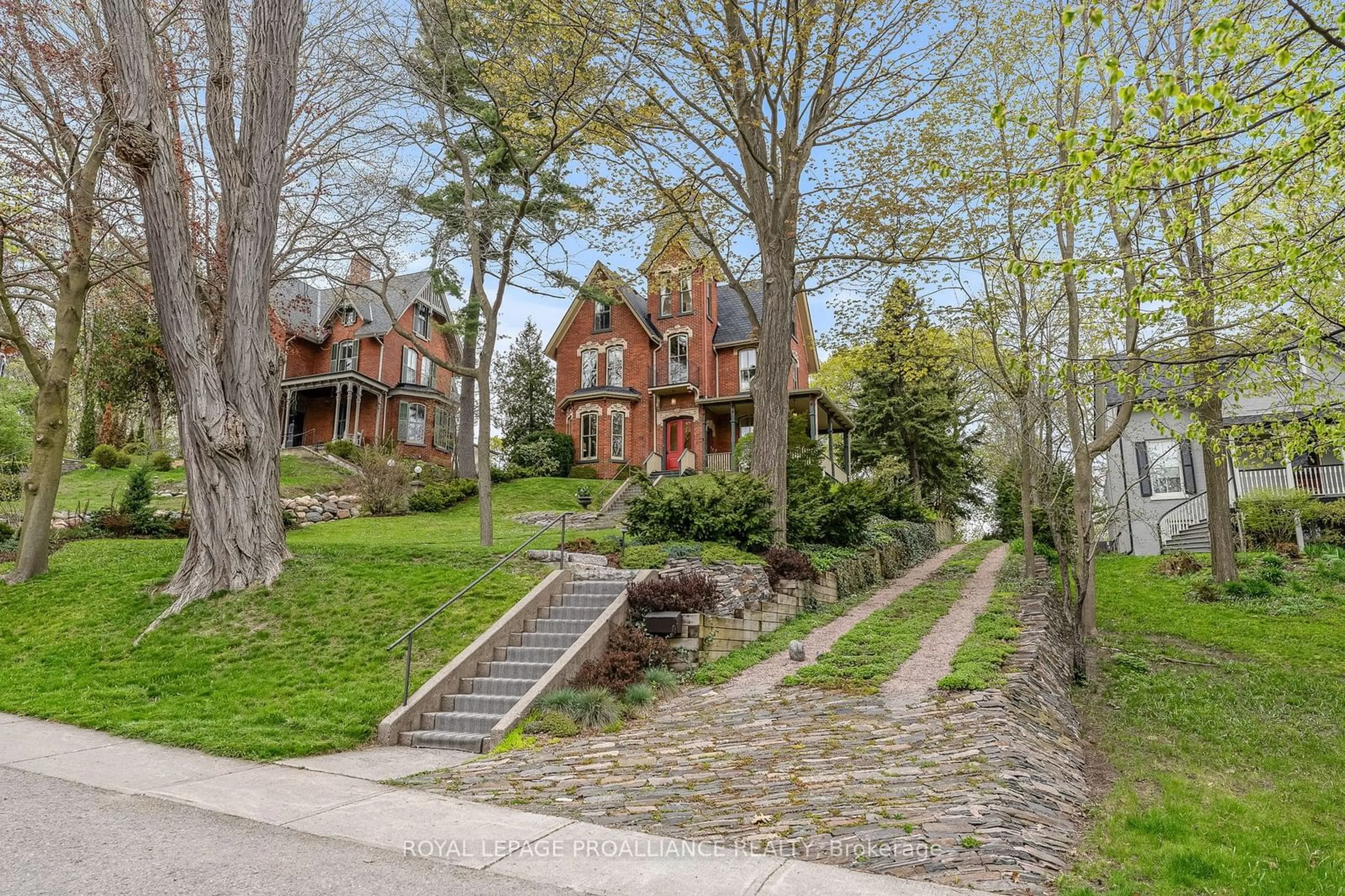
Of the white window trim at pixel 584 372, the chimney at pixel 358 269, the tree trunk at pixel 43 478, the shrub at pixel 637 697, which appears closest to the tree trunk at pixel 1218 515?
the shrub at pixel 637 697

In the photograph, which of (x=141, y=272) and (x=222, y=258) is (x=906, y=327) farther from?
(x=141, y=272)

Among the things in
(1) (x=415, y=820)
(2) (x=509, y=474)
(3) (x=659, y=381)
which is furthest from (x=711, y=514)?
(3) (x=659, y=381)

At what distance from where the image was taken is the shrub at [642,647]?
32.8 feet

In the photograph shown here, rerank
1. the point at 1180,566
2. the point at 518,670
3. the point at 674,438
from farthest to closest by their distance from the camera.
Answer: the point at 674,438 < the point at 1180,566 < the point at 518,670

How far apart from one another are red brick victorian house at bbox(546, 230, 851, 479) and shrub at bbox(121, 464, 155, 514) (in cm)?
1571

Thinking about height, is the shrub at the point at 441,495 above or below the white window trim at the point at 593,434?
below

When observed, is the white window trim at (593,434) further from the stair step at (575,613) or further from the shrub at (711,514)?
the stair step at (575,613)

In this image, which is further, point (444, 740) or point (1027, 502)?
point (1027, 502)

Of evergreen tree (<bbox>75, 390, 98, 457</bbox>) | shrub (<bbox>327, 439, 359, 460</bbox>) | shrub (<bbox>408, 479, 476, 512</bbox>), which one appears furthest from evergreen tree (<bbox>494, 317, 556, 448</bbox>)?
evergreen tree (<bbox>75, 390, 98, 457</bbox>)

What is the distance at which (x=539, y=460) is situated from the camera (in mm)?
31266

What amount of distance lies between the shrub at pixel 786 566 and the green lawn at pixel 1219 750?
480cm

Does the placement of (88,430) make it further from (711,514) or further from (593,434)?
(711,514)

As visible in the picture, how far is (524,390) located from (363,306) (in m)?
9.08

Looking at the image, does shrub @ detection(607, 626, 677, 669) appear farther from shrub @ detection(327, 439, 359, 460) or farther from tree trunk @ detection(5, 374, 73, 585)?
shrub @ detection(327, 439, 359, 460)
